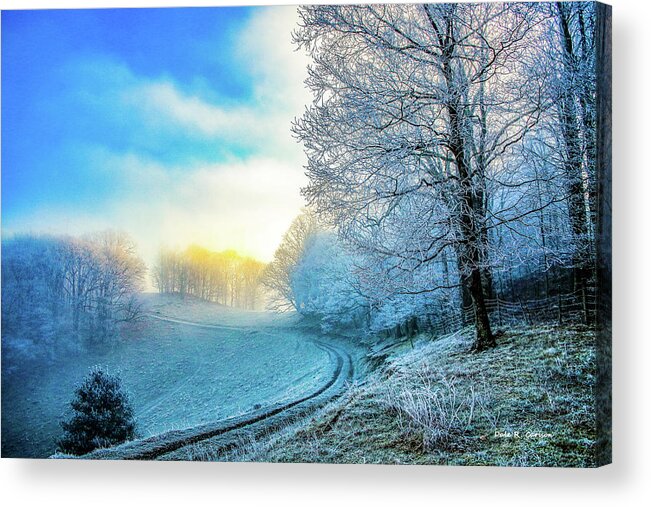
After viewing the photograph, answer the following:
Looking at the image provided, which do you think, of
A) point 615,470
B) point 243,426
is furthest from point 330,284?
Result: point 615,470

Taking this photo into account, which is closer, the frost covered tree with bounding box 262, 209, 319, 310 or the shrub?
the frost covered tree with bounding box 262, 209, 319, 310

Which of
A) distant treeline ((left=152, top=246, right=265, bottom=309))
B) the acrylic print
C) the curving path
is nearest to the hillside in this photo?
the acrylic print

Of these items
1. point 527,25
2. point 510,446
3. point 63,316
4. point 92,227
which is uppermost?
point 527,25

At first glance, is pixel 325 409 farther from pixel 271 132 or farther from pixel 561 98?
pixel 561 98

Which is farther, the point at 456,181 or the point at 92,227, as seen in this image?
the point at 92,227

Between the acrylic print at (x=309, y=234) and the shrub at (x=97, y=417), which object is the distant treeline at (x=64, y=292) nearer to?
the acrylic print at (x=309, y=234)

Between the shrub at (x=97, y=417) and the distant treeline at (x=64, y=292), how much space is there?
0.41 metres

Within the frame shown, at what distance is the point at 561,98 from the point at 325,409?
3.49 metres

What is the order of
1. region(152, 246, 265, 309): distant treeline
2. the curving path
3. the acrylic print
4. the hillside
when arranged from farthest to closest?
region(152, 246, 265, 309): distant treeline < the curving path < the acrylic print < the hillside

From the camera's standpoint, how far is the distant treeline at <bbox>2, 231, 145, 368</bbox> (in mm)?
7625

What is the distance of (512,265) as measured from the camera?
23.2 feet

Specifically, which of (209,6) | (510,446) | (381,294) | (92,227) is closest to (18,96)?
(92,227)

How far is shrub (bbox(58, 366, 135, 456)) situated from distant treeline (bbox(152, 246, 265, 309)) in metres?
1.05

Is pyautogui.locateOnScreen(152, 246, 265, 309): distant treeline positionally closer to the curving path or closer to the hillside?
the curving path
